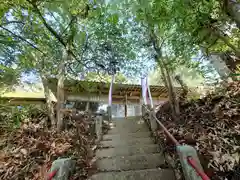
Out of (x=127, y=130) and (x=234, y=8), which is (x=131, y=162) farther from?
(x=234, y=8)

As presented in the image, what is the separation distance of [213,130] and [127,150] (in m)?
1.92

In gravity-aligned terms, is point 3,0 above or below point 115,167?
above

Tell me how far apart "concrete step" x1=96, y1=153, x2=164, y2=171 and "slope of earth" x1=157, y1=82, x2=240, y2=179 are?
336mm

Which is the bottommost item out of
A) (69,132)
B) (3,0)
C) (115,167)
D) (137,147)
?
(115,167)

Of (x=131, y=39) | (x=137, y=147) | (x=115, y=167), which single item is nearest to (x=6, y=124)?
(x=115, y=167)

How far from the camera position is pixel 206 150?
248 cm

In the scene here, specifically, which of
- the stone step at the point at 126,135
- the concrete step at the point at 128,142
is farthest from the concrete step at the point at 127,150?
the stone step at the point at 126,135

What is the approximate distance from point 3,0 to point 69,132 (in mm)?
3358

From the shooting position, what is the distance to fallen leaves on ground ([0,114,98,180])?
2.82m

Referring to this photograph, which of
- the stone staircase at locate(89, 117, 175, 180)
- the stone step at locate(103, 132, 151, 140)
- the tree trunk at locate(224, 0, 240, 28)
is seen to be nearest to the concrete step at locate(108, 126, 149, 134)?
the stone staircase at locate(89, 117, 175, 180)

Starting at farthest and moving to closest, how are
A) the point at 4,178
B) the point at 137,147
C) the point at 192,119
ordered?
the point at 192,119, the point at 137,147, the point at 4,178

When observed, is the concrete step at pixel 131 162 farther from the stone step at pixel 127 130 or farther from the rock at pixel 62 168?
the stone step at pixel 127 130

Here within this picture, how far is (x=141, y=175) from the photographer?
246 cm

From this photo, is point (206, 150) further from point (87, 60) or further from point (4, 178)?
point (87, 60)
